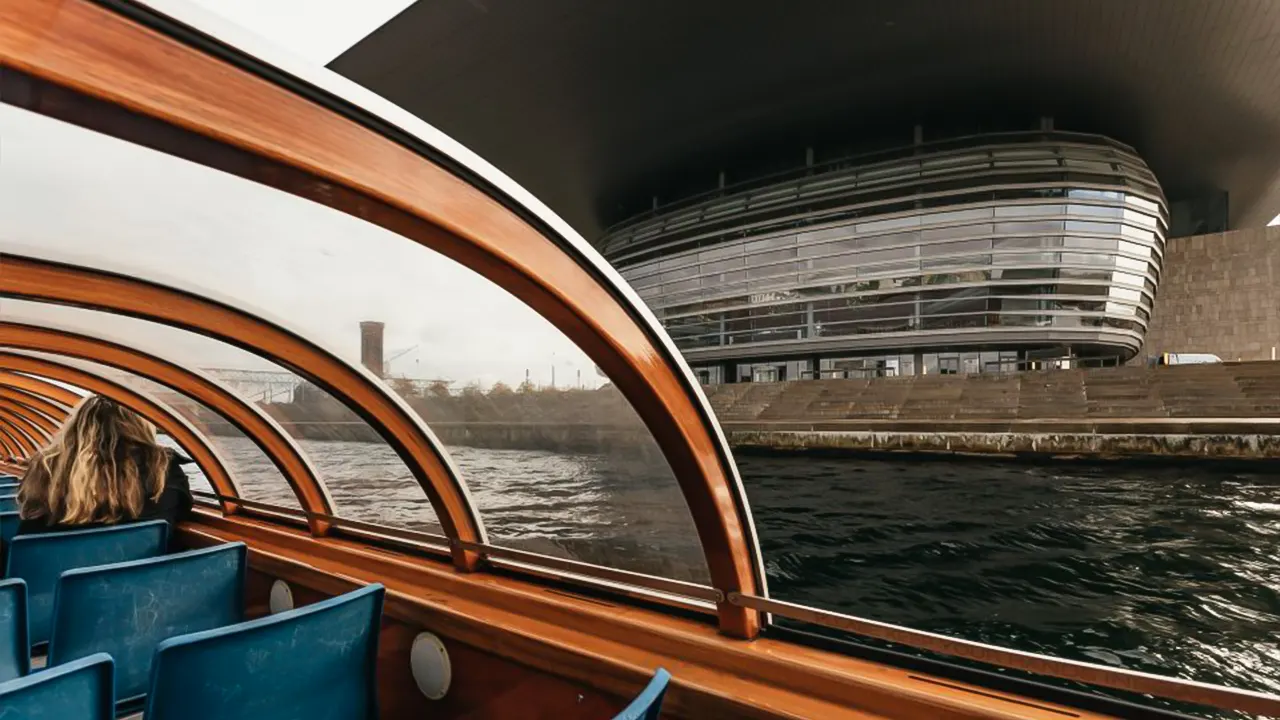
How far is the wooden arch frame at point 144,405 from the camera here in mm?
4070

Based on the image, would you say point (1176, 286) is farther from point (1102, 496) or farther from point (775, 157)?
point (1102, 496)

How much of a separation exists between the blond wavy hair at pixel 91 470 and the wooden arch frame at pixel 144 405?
2.21ft

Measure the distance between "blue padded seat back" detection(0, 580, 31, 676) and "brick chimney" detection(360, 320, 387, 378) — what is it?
48.3 inches

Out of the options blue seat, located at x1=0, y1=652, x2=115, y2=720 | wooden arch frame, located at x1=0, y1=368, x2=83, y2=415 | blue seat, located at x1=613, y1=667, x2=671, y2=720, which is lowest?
blue seat, located at x1=0, y1=652, x2=115, y2=720

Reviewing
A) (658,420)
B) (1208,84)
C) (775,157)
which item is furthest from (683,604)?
(1208,84)

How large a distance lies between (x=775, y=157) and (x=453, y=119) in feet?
72.7

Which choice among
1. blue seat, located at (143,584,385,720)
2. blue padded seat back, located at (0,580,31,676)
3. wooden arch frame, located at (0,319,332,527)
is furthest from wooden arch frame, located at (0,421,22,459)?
blue seat, located at (143,584,385,720)

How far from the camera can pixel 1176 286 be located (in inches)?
1364

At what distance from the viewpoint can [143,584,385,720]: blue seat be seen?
141cm

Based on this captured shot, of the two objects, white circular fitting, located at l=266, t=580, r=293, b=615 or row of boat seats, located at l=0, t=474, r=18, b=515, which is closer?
white circular fitting, located at l=266, t=580, r=293, b=615

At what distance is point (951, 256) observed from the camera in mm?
28828

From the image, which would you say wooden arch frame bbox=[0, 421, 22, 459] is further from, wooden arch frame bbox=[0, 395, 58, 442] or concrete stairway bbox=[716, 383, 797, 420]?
concrete stairway bbox=[716, 383, 797, 420]

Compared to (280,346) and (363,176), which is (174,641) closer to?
(363,176)

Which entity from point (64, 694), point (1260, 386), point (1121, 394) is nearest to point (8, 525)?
point (64, 694)
